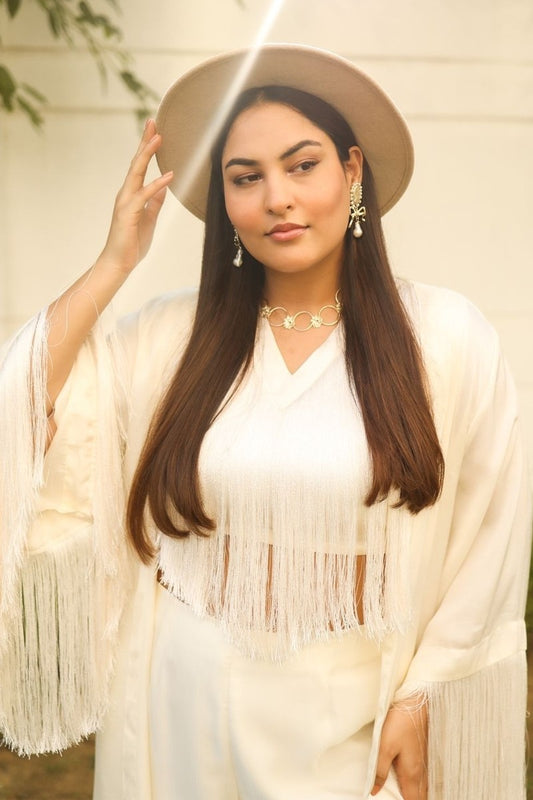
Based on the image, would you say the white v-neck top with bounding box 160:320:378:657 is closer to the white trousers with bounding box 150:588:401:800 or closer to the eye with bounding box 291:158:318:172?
the white trousers with bounding box 150:588:401:800

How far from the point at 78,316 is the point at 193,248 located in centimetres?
209

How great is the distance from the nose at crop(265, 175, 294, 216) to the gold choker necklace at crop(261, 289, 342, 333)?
0.26 meters

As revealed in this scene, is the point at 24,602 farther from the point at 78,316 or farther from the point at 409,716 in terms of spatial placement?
the point at 409,716

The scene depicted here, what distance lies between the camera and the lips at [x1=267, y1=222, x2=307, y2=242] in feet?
6.35

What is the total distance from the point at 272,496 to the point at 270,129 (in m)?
0.69

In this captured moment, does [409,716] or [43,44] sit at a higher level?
[43,44]

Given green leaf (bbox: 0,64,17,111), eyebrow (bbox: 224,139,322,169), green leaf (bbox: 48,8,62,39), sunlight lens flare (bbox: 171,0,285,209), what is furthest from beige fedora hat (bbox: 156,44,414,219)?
green leaf (bbox: 48,8,62,39)

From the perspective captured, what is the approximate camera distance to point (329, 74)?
1952 mm

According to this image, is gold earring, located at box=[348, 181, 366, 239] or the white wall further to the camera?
the white wall

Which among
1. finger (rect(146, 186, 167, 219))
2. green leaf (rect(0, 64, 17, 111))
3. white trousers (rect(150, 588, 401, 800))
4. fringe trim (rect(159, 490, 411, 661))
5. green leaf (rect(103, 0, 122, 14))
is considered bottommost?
white trousers (rect(150, 588, 401, 800))

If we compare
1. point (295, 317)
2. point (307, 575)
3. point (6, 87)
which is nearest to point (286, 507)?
point (307, 575)

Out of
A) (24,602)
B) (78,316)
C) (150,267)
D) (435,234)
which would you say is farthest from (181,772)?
(435,234)

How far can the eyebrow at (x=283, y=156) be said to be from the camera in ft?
6.32

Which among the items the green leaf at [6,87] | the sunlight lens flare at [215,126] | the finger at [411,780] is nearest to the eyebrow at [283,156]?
the sunlight lens flare at [215,126]
